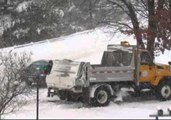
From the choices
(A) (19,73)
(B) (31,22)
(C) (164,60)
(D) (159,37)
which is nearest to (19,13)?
(B) (31,22)

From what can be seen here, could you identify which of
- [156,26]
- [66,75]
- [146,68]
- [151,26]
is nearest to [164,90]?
[146,68]

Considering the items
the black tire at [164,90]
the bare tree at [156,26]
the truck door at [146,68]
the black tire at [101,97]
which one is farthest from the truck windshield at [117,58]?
the bare tree at [156,26]

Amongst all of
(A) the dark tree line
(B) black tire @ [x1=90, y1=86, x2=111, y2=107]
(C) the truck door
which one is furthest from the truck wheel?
(A) the dark tree line

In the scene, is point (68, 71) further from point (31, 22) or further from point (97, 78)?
point (31, 22)

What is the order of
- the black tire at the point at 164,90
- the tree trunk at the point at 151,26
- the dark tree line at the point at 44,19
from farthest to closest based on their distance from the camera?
the dark tree line at the point at 44,19, the tree trunk at the point at 151,26, the black tire at the point at 164,90

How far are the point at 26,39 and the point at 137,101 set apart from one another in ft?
84.6

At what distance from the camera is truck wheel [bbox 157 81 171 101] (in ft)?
75.9

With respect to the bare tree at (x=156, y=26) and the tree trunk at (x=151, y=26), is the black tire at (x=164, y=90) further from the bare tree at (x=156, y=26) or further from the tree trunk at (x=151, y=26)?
the tree trunk at (x=151, y=26)

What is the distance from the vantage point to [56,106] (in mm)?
21438

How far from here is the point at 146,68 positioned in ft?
74.9

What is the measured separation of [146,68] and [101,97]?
2440 mm

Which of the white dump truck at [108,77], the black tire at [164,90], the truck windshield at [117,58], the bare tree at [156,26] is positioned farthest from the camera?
the bare tree at [156,26]

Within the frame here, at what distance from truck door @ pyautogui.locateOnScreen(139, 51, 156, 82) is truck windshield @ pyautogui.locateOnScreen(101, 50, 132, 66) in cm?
54

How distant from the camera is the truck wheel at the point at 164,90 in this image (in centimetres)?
2314
